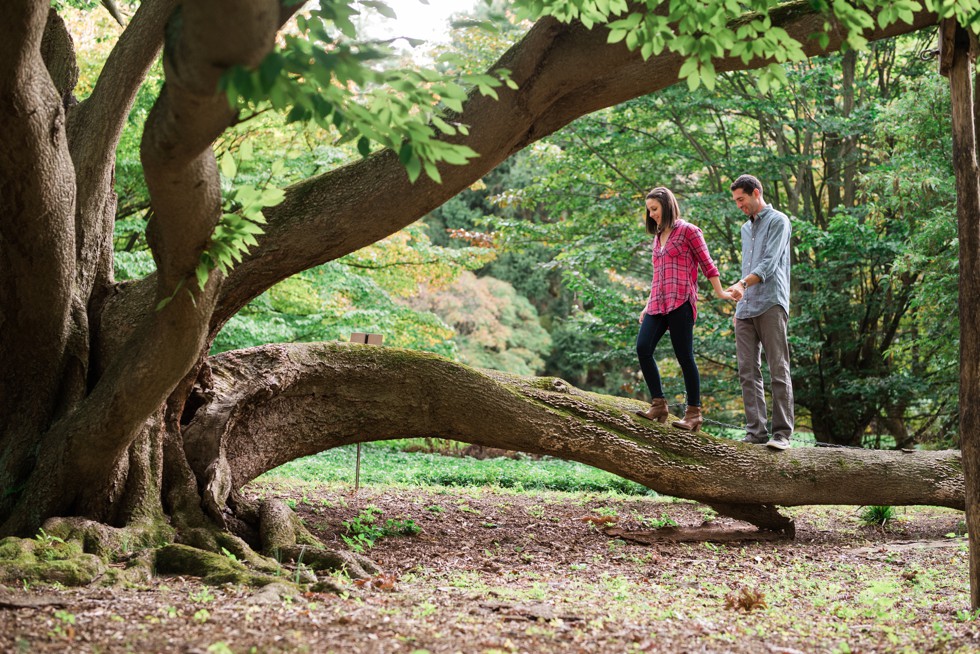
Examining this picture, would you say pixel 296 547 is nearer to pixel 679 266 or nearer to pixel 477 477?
pixel 679 266

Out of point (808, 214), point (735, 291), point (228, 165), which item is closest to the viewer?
point (228, 165)

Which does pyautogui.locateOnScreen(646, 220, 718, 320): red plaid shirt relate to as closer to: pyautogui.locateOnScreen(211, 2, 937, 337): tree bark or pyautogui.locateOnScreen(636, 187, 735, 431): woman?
pyautogui.locateOnScreen(636, 187, 735, 431): woman

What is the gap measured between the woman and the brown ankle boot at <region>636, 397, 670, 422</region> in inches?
11.2

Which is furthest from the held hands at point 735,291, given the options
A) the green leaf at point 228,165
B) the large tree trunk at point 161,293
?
the green leaf at point 228,165

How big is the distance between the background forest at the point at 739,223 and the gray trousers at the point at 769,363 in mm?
3925

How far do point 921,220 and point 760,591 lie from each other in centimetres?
699

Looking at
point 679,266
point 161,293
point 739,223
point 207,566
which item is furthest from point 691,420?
point 739,223

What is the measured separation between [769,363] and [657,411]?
939mm

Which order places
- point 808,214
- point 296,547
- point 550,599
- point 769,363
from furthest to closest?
point 808,214, point 769,363, point 296,547, point 550,599

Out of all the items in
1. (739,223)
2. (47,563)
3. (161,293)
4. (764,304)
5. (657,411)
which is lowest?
(47,563)

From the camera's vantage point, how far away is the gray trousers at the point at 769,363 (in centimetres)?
623

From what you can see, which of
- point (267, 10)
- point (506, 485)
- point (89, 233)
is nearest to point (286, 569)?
point (89, 233)

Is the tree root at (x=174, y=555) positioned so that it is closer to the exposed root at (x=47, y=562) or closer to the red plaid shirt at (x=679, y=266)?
the exposed root at (x=47, y=562)

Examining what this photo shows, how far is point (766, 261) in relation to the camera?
20.2ft
